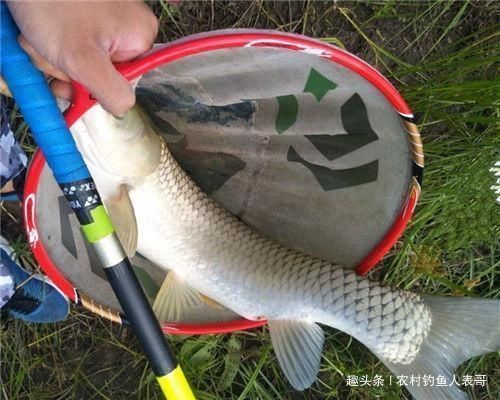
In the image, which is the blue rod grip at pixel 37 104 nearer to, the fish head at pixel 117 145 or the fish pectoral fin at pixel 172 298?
the fish head at pixel 117 145

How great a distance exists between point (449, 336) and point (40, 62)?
35.3 inches

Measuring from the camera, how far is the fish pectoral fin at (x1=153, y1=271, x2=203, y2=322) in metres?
1.33

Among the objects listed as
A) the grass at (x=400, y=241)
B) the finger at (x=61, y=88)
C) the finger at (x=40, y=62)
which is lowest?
the grass at (x=400, y=241)

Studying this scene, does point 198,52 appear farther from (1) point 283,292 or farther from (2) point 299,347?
(2) point 299,347

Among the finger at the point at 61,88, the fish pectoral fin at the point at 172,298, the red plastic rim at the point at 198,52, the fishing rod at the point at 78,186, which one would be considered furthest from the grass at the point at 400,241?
the fishing rod at the point at 78,186

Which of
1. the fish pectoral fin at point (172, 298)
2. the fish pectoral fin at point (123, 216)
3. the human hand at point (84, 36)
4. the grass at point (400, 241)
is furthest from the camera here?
the grass at point (400, 241)

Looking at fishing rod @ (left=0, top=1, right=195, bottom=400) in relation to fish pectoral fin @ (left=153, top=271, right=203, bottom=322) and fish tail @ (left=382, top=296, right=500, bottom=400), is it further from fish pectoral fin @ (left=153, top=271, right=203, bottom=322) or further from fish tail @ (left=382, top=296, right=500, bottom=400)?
fish tail @ (left=382, top=296, right=500, bottom=400)

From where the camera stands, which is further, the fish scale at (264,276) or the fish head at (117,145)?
the fish scale at (264,276)

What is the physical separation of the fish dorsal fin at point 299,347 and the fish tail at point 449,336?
15cm

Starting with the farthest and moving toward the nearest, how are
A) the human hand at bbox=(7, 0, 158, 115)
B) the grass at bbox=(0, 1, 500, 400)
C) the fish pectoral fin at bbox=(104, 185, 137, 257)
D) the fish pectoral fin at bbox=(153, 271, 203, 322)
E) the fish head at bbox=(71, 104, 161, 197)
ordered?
the grass at bbox=(0, 1, 500, 400), the fish pectoral fin at bbox=(153, 271, 203, 322), the fish pectoral fin at bbox=(104, 185, 137, 257), the fish head at bbox=(71, 104, 161, 197), the human hand at bbox=(7, 0, 158, 115)

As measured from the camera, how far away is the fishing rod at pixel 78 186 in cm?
85

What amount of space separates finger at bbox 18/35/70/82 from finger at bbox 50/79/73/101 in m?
0.02

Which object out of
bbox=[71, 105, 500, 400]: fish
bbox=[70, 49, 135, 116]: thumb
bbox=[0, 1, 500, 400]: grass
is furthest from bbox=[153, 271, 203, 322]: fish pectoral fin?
bbox=[70, 49, 135, 116]: thumb

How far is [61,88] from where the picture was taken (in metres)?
0.98
